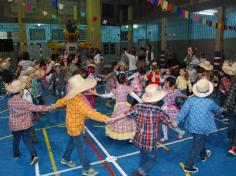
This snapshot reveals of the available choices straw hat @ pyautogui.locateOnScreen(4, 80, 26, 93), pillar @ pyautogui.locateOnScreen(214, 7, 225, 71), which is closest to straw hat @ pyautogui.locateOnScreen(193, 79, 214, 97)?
straw hat @ pyautogui.locateOnScreen(4, 80, 26, 93)

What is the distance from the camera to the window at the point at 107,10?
27.4m

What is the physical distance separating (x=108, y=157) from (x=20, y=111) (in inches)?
76.0

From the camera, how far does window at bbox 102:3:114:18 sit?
27.4 meters

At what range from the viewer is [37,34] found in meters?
24.2

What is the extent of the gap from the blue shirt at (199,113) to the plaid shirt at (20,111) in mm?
2558

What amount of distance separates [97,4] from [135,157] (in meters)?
15.9

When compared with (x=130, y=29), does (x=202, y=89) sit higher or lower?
lower

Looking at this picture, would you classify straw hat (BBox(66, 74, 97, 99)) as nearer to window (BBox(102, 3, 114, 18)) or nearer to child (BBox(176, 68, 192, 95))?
child (BBox(176, 68, 192, 95))

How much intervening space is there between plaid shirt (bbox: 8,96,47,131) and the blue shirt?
8.39 ft

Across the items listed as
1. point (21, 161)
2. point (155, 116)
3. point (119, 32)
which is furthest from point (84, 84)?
point (119, 32)

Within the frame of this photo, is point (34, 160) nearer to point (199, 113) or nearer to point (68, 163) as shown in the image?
point (68, 163)

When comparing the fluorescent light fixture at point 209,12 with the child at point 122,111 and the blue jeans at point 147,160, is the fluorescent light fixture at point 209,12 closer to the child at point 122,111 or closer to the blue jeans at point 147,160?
the child at point 122,111

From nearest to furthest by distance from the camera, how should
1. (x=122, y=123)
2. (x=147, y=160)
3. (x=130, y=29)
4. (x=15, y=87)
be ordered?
(x=147, y=160) → (x=15, y=87) → (x=122, y=123) → (x=130, y=29)

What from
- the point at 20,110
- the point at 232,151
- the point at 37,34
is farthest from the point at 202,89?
the point at 37,34
